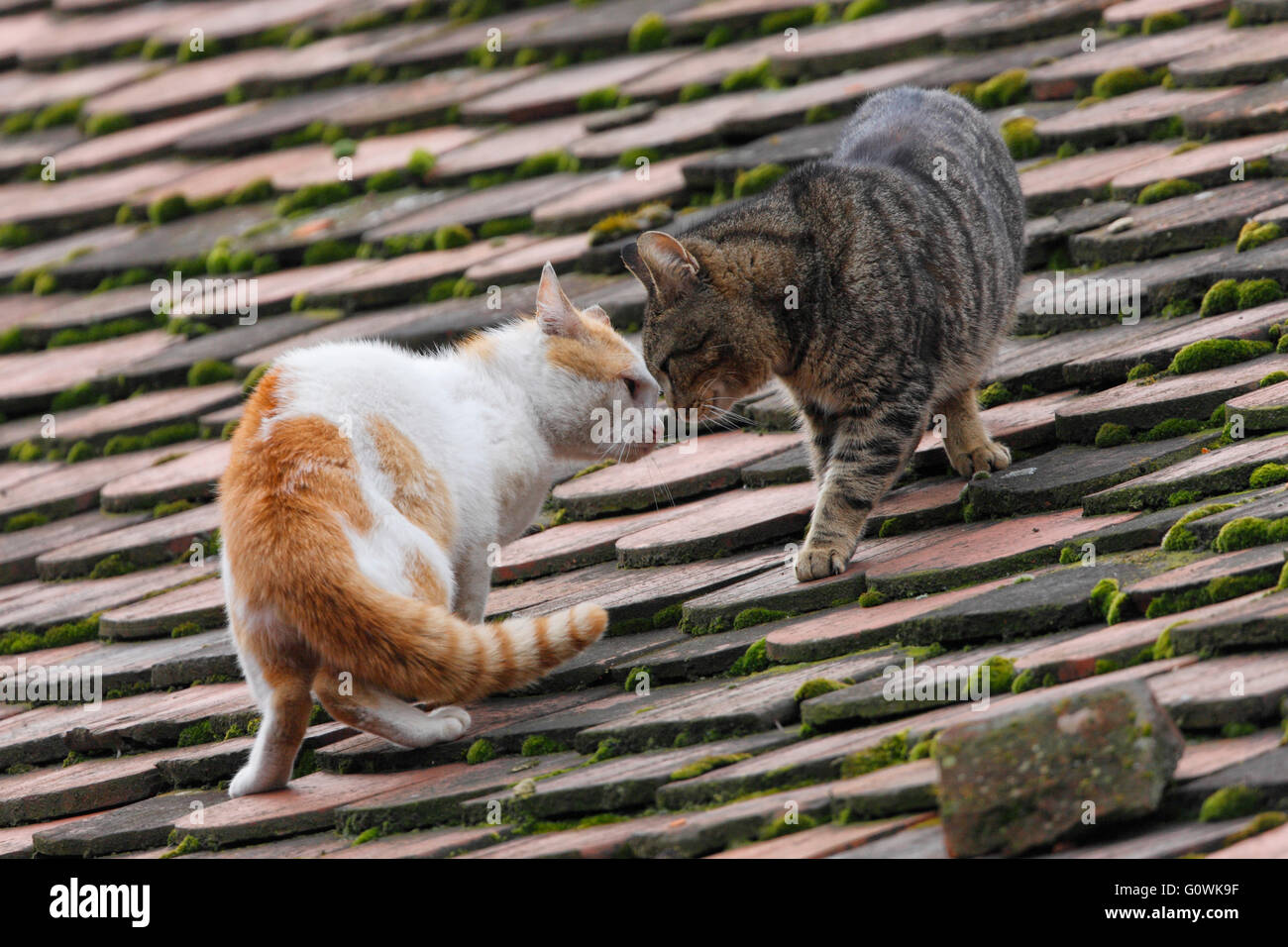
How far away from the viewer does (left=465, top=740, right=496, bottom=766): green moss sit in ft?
9.73

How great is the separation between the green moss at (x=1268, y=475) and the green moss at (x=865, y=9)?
11.2 feet

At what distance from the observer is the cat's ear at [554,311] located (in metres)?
3.75

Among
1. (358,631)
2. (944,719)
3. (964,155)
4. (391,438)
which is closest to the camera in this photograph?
(944,719)

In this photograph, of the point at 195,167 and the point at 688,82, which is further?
the point at 195,167

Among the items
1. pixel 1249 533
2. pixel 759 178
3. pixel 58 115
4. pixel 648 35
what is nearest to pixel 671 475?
pixel 759 178

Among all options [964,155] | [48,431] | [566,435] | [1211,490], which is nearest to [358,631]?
[566,435]

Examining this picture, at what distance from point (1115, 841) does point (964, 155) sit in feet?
8.43

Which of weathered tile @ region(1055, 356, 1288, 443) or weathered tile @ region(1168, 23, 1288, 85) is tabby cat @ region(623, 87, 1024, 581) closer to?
weathered tile @ region(1055, 356, 1288, 443)

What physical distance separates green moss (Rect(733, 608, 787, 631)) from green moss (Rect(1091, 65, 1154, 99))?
249cm

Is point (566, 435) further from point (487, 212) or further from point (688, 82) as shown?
point (688, 82)

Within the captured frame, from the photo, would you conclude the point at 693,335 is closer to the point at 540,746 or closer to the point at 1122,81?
the point at 540,746

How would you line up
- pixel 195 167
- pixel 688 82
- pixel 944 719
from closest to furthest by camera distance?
pixel 944 719 → pixel 688 82 → pixel 195 167

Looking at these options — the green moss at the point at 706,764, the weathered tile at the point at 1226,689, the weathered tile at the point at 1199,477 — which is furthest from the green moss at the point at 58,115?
the weathered tile at the point at 1226,689

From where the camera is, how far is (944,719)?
2.41 meters
